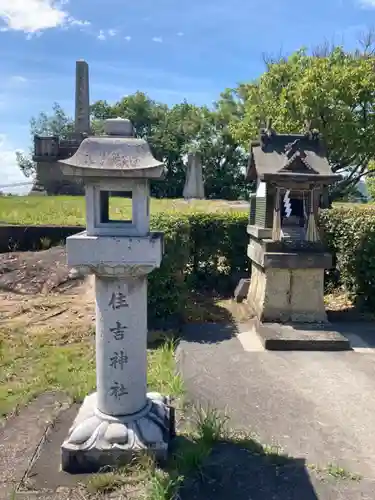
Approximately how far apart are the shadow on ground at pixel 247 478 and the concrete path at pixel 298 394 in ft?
0.26

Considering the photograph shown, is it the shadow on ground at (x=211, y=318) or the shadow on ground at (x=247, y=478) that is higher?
the shadow on ground at (x=247, y=478)

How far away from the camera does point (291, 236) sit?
7609mm

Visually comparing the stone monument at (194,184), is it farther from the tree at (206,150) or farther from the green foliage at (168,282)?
the green foliage at (168,282)

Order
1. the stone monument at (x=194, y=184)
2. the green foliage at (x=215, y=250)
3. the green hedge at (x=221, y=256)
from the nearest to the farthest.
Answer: the green hedge at (x=221, y=256), the green foliage at (x=215, y=250), the stone monument at (x=194, y=184)

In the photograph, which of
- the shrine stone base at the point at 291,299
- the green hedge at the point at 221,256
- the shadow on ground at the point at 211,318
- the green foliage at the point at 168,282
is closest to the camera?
the shadow on ground at the point at 211,318

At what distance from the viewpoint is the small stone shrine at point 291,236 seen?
7.31 metres

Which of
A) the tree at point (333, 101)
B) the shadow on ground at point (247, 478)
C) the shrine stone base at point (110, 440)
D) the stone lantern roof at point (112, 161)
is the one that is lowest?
the shadow on ground at point (247, 478)

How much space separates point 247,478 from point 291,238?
4.83 meters

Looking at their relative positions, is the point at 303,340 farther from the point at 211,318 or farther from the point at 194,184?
the point at 194,184

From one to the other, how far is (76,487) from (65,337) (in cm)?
390

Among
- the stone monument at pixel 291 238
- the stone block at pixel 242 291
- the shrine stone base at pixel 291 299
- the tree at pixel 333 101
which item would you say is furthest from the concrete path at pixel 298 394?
the tree at pixel 333 101

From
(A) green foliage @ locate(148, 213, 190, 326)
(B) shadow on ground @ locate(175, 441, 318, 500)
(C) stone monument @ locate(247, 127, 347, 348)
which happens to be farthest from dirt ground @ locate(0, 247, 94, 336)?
(B) shadow on ground @ locate(175, 441, 318, 500)

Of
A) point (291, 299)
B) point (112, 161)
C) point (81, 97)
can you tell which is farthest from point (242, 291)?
point (81, 97)

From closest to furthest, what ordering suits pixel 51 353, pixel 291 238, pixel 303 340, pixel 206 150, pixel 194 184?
pixel 51 353
pixel 303 340
pixel 291 238
pixel 194 184
pixel 206 150
